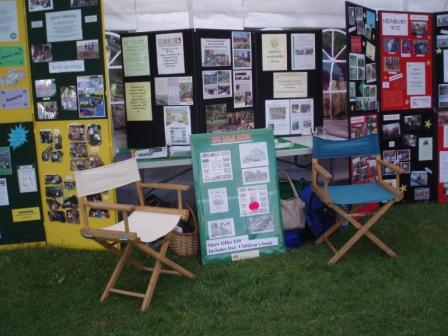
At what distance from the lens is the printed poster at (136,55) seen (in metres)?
4.43

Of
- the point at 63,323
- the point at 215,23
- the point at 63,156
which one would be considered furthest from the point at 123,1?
the point at 63,323

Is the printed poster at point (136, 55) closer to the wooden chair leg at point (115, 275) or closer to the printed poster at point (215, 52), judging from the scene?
the printed poster at point (215, 52)

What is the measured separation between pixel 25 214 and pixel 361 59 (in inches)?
119

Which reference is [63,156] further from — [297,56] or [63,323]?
[297,56]

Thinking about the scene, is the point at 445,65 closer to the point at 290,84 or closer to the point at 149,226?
the point at 290,84

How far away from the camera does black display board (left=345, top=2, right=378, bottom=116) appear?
15.0 ft

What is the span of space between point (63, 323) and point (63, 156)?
1429 millimetres

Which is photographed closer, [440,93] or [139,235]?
[139,235]

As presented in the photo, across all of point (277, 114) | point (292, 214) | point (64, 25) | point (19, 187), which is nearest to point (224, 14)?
point (277, 114)

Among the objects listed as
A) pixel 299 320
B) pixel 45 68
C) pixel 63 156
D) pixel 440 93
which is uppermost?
pixel 45 68

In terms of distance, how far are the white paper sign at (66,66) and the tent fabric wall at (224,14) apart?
73 cm

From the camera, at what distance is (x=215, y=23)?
4719 millimetres

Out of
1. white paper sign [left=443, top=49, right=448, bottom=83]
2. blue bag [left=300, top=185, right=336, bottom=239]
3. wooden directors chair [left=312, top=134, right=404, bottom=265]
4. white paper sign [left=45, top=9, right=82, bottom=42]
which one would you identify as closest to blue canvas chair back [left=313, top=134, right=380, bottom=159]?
wooden directors chair [left=312, top=134, right=404, bottom=265]

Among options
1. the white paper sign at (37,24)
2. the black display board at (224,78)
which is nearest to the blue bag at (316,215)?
the black display board at (224,78)
